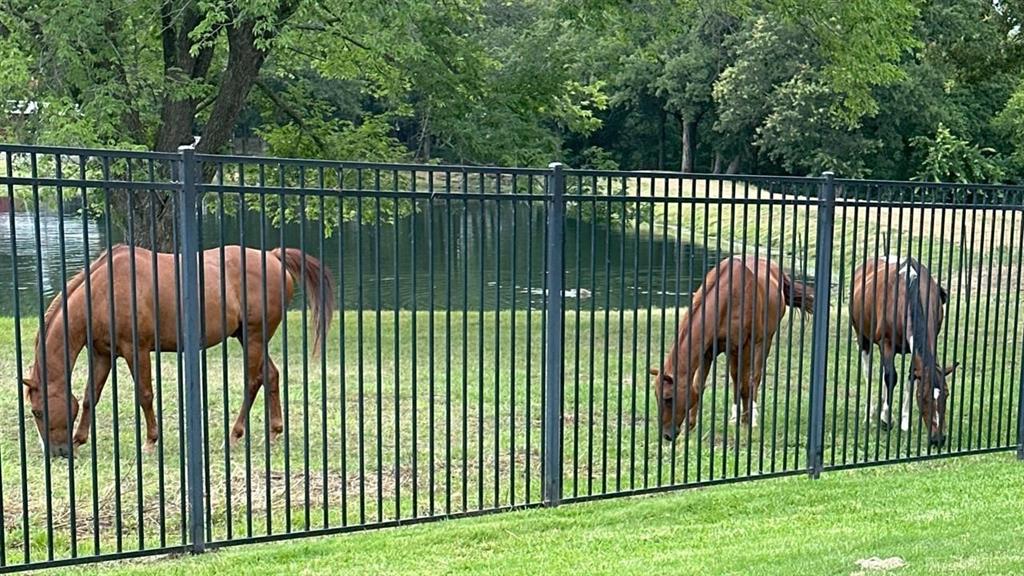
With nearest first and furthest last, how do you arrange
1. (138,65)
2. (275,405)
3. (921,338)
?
(921,338) < (275,405) < (138,65)

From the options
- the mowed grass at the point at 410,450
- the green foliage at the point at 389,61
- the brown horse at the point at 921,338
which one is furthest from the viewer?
the green foliage at the point at 389,61

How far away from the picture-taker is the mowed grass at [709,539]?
192 inches

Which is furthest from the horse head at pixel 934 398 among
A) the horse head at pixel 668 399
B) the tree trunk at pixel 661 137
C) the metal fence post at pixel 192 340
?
the tree trunk at pixel 661 137

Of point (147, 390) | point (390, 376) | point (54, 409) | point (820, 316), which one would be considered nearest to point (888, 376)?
point (820, 316)

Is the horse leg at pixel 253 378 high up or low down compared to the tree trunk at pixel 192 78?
down

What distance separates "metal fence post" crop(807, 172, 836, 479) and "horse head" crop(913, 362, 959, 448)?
1222 mm

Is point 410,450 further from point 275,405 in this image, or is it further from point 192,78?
point 192,78

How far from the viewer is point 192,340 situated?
5.06m

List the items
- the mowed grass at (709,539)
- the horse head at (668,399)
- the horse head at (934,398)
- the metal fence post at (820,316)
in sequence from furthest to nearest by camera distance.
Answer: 1. the horse head at (934,398)
2. the horse head at (668,399)
3. the metal fence post at (820,316)
4. the mowed grass at (709,539)

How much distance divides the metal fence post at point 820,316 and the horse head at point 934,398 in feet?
4.01

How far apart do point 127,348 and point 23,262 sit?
54.6ft

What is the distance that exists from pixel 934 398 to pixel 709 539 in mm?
3452

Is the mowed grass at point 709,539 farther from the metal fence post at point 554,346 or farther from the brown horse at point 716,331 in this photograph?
the brown horse at point 716,331

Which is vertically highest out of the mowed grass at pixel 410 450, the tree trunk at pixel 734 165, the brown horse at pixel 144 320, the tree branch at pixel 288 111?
the tree branch at pixel 288 111
